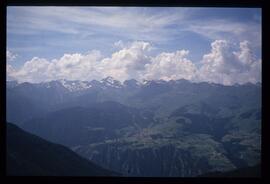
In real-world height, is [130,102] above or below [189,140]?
above

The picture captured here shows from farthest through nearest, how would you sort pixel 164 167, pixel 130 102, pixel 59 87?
pixel 59 87, pixel 130 102, pixel 164 167

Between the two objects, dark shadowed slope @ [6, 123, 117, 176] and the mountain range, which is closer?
dark shadowed slope @ [6, 123, 117, 176]

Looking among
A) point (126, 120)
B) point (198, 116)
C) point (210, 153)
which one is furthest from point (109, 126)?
point (210, 153)

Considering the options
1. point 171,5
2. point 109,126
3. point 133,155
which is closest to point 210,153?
point 133,155

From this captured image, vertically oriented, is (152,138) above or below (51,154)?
below

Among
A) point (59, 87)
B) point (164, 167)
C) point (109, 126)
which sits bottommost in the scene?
point (164, 167)

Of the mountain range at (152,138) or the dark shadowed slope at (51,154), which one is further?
the mountain range at (152,138)

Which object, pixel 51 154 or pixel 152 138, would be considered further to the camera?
Answer: pixel 152 138
